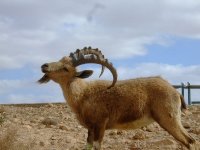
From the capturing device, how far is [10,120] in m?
18.5

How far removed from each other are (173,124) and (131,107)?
37.5 inches

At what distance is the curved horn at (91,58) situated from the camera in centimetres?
1403

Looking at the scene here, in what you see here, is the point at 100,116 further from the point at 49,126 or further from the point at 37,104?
the point at 37,104

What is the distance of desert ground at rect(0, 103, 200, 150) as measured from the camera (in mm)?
14531

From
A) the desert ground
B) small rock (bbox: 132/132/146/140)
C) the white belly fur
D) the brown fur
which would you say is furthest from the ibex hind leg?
small rock (bbox: 132/132/146/140)

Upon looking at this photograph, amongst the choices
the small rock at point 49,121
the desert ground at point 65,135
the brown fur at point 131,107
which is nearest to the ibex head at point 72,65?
the brown fur at point 131,107

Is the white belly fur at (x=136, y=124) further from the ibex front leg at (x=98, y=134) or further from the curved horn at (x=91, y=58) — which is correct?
the curved horn at (x=91, y=58)

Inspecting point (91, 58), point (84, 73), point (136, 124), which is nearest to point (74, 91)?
point (84, 73)

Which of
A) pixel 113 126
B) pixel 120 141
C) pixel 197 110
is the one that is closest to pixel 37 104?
pixel 197 110

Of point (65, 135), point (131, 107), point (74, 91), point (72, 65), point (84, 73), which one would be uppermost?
point (72, 65)

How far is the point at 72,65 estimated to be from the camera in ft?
46.7

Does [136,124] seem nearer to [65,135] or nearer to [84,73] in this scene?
[84,73]

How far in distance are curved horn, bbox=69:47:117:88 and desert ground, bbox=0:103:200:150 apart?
6.18ft

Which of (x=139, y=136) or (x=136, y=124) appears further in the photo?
(x=139, y=136)
